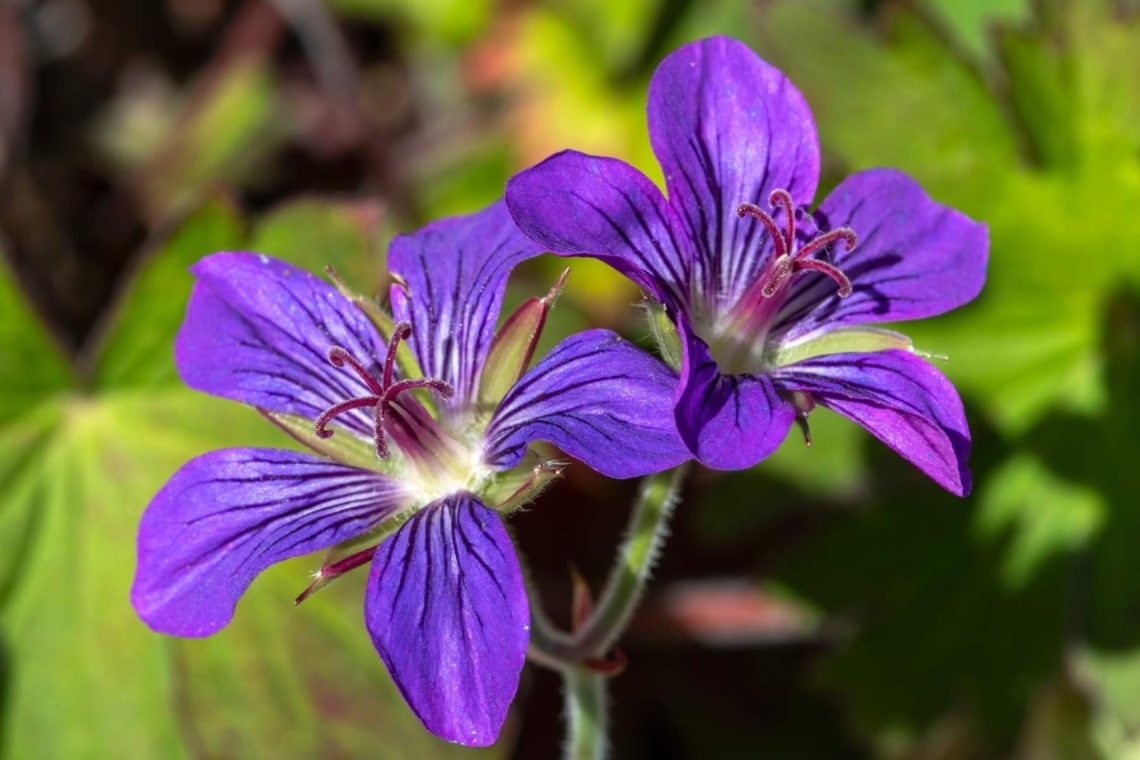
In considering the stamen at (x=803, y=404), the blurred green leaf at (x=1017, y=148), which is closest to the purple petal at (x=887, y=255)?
the stamen at (x=803, y=404)

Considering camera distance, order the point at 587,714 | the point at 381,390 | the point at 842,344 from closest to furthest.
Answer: the point at 381,390 < the point at 842,344 < the point at 587,714

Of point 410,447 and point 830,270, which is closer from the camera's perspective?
point 830,270

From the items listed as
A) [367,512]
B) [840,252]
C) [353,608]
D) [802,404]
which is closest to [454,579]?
[367,512]

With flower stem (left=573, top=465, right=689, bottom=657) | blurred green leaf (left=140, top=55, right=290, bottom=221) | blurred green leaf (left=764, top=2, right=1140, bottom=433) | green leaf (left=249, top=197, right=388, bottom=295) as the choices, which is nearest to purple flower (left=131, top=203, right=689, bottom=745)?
flower stem (left=573, top=465, right=689, bottom=657)

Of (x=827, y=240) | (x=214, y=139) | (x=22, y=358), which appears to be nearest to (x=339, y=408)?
(x=827, y=240)

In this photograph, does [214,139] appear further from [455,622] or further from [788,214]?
[455,622]

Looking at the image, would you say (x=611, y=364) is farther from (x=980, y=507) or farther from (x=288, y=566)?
(x=980, y=507)

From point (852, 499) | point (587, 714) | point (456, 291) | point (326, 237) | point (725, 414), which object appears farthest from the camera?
point (852, 499)
